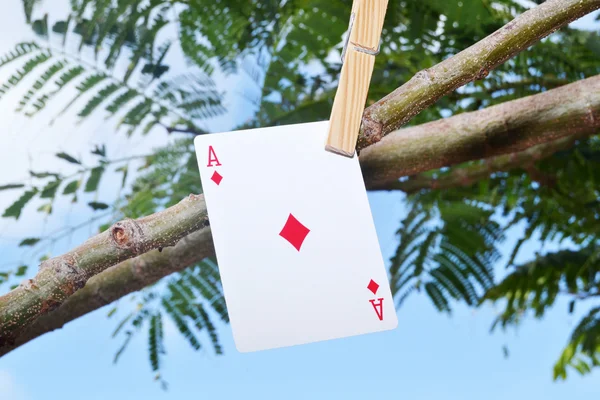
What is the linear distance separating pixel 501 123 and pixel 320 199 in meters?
0.47

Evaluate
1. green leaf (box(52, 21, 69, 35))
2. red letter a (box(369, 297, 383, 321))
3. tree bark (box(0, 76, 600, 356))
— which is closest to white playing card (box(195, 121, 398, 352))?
red letter a (box(369, 297, 383, 321))

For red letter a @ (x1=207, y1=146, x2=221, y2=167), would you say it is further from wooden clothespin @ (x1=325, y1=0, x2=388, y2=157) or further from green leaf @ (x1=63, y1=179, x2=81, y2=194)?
green leaf @ (x1=63, y1=179, x2=81, y2=194)

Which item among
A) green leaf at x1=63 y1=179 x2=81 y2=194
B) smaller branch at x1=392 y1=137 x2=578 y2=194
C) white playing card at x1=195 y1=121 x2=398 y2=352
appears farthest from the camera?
smaller branch at x1=392 y1=137 x2=578 y2=194

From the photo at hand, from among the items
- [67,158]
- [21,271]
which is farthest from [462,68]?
[21,271]

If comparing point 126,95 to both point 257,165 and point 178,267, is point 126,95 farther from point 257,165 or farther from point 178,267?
point 257,165

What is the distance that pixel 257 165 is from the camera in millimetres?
588

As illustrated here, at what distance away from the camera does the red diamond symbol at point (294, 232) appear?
1.87 feet

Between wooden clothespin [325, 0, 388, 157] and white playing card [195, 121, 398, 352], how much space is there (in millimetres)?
14

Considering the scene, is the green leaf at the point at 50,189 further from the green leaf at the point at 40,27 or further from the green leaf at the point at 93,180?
the green leaf at the point at 40,27

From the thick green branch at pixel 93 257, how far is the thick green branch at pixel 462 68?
17 cm

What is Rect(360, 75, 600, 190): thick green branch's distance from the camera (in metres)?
0.95

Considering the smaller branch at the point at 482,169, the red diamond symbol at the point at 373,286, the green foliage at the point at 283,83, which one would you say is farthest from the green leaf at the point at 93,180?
the red diamond symbol at the point at 373,286

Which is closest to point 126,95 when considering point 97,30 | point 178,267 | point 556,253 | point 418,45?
point 97,30

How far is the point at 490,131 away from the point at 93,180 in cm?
58
